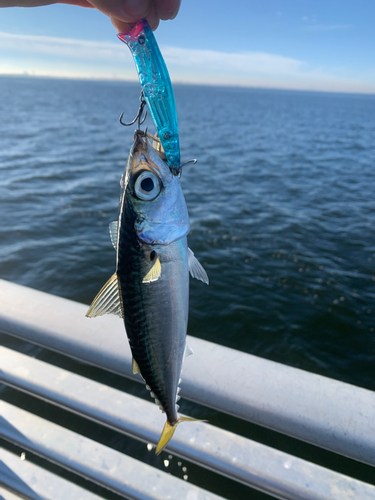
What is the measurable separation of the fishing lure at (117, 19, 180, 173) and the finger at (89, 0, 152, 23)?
0.17 metres

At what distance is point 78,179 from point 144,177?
969 inches

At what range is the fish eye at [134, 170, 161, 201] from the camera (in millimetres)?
1790

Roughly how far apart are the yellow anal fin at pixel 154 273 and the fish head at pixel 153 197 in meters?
0.12

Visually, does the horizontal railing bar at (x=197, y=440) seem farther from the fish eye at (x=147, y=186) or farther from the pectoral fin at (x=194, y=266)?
the fish eye at (x=147, y=186)

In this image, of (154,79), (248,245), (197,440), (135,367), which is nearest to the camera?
(154,79)

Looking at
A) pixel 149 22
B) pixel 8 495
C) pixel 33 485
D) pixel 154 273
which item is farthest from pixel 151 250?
pixel 8 495

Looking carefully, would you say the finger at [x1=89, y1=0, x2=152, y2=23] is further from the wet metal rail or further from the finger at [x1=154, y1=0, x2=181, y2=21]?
the wet metal rail

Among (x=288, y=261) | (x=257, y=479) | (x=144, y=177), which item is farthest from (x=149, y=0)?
(x=288, y=261)

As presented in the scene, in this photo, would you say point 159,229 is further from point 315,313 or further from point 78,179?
point 78,179

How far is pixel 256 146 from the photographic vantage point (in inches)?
1667

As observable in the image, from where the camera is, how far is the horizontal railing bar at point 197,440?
7.34 ft

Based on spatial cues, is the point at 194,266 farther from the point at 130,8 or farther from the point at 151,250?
the point at 130,8

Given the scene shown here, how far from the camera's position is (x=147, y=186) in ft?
5.96

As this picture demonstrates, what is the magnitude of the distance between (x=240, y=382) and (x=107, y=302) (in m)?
1.10
